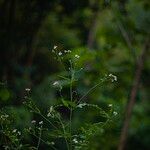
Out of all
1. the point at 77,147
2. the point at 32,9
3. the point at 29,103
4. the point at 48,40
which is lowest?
the point at 77,147

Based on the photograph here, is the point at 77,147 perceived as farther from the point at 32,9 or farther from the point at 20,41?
the point at 20,41

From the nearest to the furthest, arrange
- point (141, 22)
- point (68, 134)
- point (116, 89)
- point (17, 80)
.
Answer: point (68, 134) < point (141, 22) < point (116, 89) < point (17, 80)

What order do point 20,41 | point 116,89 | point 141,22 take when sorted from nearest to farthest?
point 141,22, point 116,89, point 20,41

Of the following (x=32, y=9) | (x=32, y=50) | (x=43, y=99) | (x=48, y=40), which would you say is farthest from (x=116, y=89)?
(x=48, y=40)

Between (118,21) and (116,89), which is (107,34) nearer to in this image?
(118,21)

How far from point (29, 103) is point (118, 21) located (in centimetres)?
406

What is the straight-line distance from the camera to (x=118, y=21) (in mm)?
7391

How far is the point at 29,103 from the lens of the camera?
3.60 metres

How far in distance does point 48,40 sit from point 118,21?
5.27m

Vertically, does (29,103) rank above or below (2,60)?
below

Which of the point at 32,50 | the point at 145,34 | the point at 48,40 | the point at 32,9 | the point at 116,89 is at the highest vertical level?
the point at 48,40

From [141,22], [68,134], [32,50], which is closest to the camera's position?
[68,134]

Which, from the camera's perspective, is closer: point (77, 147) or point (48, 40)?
point (77, 147)

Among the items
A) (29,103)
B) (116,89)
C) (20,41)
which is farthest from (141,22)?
(29,103)
